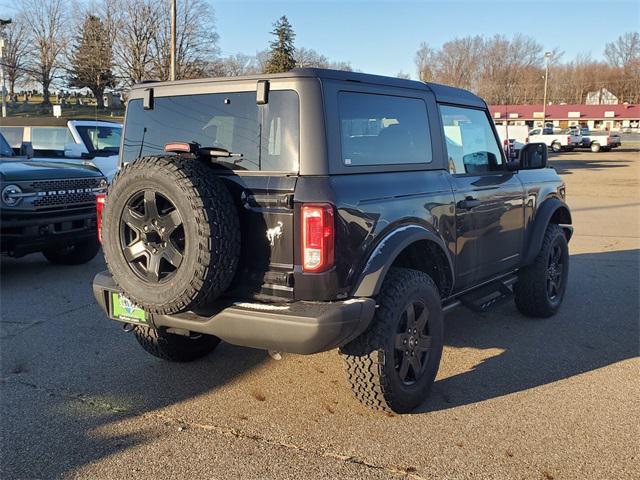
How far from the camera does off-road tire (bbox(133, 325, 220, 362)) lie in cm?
425

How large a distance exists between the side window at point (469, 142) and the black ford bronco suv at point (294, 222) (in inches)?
8.7

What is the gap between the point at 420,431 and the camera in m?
3.47

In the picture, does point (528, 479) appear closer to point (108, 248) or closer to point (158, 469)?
point (158, 469)

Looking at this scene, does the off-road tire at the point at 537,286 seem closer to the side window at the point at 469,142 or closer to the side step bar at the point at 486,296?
the side step bar at the point at 486,296

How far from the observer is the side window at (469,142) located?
14.5 feet

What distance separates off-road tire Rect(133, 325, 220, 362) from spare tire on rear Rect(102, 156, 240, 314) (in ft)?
2.96

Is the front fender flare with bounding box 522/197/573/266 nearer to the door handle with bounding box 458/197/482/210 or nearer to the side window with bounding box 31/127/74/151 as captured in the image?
the door handle with bounding box 458/197/482/210

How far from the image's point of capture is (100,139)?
1096cm

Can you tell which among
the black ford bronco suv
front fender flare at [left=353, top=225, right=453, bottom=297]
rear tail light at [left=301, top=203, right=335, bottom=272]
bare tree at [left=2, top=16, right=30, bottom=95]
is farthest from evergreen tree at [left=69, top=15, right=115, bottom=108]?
rear tail light at [left=301, top=203, right=335, bottom=272]

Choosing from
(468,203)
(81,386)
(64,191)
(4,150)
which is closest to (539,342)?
(468,203)

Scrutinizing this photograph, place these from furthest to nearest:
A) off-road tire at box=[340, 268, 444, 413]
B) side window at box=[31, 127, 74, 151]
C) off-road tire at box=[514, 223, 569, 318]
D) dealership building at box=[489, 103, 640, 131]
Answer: dealership building at box=[489, 103, 640, 131] → side window at box=[31, 127, 74, 151] → off-road tire at box=[514, 223, 569, 318] → off-road tire at box=[340, 268, 444, 413]

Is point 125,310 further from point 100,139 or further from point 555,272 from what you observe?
point 100,139

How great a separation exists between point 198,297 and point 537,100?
109 meters

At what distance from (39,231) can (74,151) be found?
412 cm
